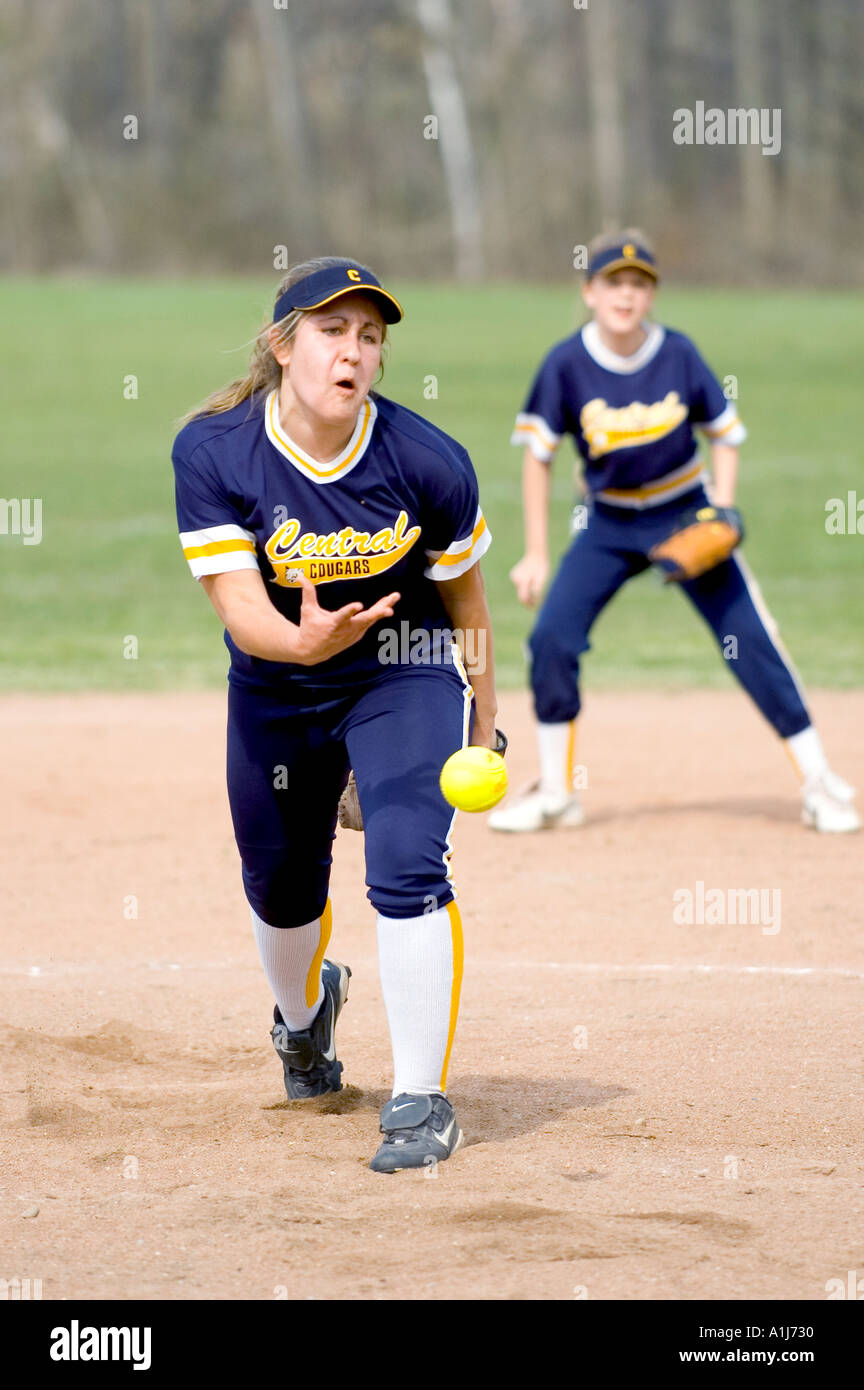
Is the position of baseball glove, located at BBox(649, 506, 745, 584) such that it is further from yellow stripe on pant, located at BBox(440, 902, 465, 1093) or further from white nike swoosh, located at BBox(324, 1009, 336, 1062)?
yellow stripe on pant, located at BBox(440, 902, 465, 1093)

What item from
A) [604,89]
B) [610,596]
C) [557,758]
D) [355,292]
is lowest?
[557,758]

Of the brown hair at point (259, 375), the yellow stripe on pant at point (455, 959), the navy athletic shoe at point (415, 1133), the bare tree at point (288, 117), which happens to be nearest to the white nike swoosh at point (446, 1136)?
the navy athletic shoe at point (415, 1133)

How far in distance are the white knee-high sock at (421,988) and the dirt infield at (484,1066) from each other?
219 mm

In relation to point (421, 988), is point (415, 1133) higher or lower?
lower

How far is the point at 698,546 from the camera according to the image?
6.75 meters

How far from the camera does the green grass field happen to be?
11.2 m

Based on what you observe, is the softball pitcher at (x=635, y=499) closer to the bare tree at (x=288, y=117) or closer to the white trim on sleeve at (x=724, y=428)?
the white trim on sleeve at (x=724, y=428)

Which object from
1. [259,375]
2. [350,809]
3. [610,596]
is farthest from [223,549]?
[610,596]

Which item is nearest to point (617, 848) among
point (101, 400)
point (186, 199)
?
point (101, 400)

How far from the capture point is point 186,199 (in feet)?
145

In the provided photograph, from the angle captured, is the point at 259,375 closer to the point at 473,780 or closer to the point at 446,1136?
the point at 473,780

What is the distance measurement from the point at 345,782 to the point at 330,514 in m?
0.67
